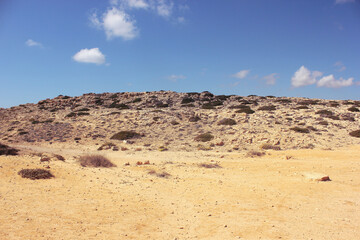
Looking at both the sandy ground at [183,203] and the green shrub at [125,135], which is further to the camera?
the green shrub at [125,135]

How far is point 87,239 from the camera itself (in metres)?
5.38

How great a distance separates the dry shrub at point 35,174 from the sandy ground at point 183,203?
0.25 metres

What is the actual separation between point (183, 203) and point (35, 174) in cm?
636

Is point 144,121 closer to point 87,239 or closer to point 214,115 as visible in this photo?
point 214,115

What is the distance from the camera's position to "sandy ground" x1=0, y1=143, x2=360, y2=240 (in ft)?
19.1

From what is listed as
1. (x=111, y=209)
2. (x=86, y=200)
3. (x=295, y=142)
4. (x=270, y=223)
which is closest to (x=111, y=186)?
(x=86, y=200)

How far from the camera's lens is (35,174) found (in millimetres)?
9852

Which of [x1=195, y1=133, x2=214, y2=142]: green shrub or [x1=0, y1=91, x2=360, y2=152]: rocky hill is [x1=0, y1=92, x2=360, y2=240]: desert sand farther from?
[x1=195, y1=133, x2=214, y2=142]: green shrub

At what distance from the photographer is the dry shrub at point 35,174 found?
9.78 meters

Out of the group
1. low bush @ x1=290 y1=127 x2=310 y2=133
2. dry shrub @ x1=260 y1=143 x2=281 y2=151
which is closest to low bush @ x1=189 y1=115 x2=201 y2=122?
low bush @ x1=290 y1=127 x2=310 y2=133

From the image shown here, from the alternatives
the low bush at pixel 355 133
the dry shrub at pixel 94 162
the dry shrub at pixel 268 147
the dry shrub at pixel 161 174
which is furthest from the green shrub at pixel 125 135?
the low bush at pixel 355 133

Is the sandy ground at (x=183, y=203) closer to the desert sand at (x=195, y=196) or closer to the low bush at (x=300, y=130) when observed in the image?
the desert sand at (x=195, y=196)

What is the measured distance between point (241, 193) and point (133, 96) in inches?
1728

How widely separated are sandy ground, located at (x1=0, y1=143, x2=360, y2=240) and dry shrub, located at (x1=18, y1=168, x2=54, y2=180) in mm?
254
